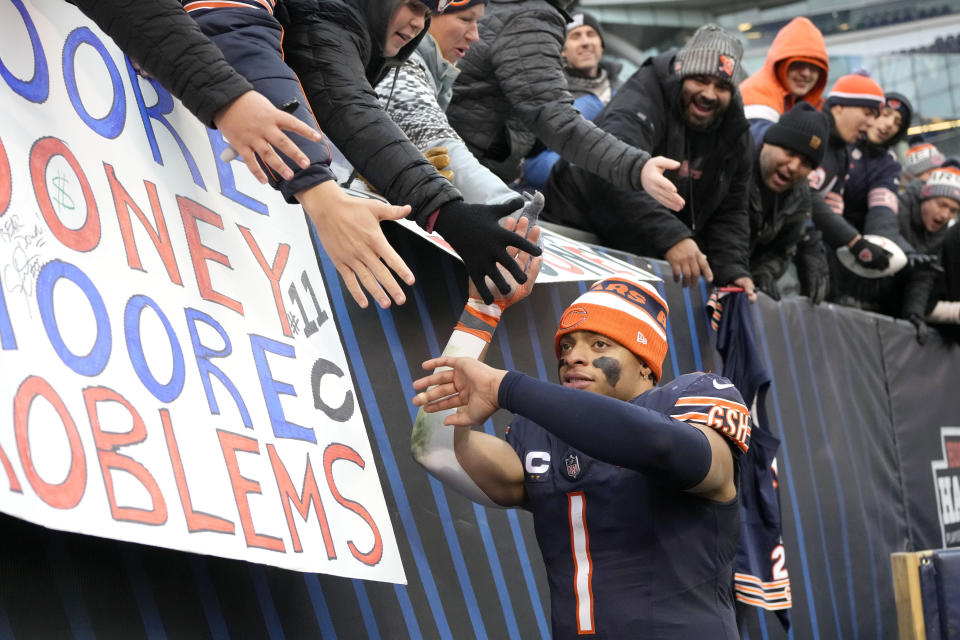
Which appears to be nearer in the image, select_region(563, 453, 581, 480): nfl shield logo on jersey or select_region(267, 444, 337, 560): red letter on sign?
select_region(267, 444, 337, 560): red letter on sign

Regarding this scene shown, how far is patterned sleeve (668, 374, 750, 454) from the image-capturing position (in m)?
2.53

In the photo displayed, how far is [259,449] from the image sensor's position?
7.54 ft

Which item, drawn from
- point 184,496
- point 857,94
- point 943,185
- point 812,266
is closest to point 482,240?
point 184,496

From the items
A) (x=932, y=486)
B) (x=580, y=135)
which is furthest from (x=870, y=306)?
(x=580, y=135)

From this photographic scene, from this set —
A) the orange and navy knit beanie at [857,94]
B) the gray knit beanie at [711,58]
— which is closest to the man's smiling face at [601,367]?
the gray knit beanie at [711,58]

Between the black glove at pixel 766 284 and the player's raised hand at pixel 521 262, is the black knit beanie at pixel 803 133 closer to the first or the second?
the black glove at pixel 766 284

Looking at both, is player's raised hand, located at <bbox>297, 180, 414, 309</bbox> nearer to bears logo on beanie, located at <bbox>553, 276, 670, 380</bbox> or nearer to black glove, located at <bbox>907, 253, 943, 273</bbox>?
bears logo on beanie, located at <bbox>553, 276, 670, 380</bbox>

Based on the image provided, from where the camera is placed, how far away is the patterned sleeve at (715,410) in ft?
8.30

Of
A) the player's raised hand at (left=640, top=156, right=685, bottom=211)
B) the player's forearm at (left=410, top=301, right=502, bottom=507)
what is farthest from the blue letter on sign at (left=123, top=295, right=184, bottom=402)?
the player's raised hand at (left=640, top=156, right=685, bottom=211)

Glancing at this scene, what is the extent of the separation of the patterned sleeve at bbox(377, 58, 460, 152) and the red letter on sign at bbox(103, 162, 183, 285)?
1.19 m

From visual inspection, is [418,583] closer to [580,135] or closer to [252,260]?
[252,260]

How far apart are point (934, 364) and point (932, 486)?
2.51 ft

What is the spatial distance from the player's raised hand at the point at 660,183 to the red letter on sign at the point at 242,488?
1.85 meters

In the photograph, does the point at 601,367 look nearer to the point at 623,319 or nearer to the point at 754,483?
the point at 623,319
